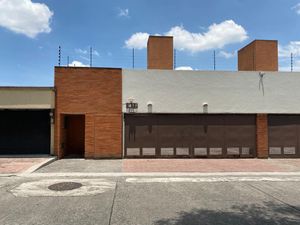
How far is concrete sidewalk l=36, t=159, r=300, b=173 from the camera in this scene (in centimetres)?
1411

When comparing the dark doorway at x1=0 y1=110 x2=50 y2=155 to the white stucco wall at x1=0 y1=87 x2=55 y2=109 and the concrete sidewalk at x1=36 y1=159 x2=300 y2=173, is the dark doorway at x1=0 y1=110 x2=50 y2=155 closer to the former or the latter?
the white stucco wall at x1=0 y1=87 x2=55 y2=109

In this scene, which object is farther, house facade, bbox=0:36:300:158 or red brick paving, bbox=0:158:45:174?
house facade, bbox=0:36:300:158

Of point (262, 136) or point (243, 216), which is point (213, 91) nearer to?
point (262, 136)

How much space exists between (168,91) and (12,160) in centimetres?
913

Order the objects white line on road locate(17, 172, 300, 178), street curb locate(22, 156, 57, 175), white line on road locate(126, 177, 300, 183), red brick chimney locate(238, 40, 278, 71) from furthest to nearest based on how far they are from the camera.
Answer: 1. red brick chimney locate(238, 40, 278, 71)
2. street curb locate(22, 156, 57, 175)
3. white line on road locate(17, 172, 300, 178)
4. white line on road locate(126, 177, 300, 183)

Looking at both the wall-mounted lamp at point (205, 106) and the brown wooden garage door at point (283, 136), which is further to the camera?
the brown wooden garage door at point (283, 136)

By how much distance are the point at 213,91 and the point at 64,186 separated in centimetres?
1129

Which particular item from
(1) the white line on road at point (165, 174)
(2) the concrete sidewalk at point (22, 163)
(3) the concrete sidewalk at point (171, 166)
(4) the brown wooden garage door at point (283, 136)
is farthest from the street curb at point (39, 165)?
(4) the brown wooden garage door at point (283, 136)

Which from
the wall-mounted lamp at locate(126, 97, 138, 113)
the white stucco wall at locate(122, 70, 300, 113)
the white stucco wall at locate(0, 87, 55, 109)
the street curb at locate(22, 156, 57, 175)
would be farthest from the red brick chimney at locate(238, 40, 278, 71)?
the street curb at locate(22, 156, 57, 175)

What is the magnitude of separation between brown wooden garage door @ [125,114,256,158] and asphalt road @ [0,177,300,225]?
22.1ft

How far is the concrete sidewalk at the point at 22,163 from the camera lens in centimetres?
1329

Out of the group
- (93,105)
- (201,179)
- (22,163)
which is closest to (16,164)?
(22,163)

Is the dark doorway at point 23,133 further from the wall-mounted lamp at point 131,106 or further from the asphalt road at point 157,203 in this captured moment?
the asphalt road at point 157,203

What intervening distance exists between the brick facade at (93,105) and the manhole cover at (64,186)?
701 cm
